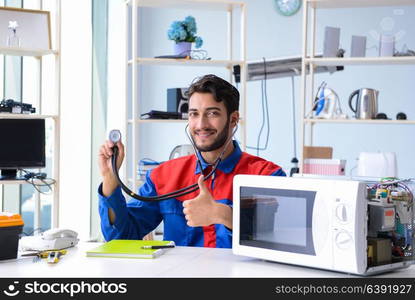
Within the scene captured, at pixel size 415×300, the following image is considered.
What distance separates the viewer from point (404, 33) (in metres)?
5.45

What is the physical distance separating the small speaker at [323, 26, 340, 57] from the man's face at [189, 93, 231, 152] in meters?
1.95

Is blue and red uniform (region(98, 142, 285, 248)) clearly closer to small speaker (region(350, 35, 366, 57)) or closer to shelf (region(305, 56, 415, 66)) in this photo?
shelf (region(305, 56, 415, 66))

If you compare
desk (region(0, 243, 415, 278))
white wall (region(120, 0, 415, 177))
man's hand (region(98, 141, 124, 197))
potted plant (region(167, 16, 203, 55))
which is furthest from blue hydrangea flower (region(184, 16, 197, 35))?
desk (region(0, 243, 415, 278))

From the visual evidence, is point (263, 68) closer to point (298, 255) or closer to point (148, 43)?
point (148, 43)

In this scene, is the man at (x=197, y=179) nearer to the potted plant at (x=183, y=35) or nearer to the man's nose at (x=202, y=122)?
the man's nose at (x=202, y=122)

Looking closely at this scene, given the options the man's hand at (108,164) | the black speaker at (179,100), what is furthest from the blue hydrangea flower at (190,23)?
the man's hand at (108,164)

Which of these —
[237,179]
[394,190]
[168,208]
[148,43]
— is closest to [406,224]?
[394,190]

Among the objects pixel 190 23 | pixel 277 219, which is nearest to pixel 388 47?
pixel 190 23

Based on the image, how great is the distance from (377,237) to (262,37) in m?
4.41

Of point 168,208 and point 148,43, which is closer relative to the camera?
point 168,208

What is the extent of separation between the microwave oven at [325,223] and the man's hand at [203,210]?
11 cm

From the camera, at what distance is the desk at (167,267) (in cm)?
170

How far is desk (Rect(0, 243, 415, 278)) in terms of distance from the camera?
170cm

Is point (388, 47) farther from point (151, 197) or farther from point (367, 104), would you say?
point (151, 197)
